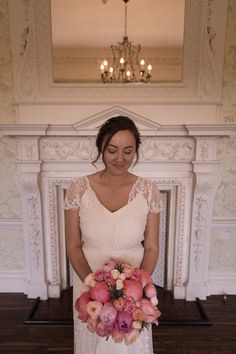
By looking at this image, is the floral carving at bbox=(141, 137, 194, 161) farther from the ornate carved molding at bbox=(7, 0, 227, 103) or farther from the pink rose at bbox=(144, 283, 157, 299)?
the pink rose at bbox=(144, 283, 157, 299)

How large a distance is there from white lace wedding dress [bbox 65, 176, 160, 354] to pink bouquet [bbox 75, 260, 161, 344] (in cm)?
30

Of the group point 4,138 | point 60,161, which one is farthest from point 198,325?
point 4,138

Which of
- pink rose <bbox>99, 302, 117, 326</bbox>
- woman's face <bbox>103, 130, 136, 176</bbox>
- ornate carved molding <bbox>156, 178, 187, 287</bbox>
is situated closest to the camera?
pink rose <bbox>99, 302, 117, 326</bbox>

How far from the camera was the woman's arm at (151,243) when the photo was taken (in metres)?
1.47

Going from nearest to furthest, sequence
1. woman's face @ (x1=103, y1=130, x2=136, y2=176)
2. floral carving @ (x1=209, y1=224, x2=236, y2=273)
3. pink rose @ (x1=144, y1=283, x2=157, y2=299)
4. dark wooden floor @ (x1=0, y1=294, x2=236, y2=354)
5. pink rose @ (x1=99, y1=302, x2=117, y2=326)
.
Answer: pink rose @ (x1=99, y1=302, x2=117, y2=326) < pink rose @ (x1=144, y1=283, x2=157, y2=299) < woman's face @ (x1=103, y1=130, x2=136, y2=176) < dark wooden floor @ (x1=0, y1=294, x2=236, y2=354) < floral carving @ (x1=209, y1=224, x2=236, y2=273)

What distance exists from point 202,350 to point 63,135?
1930mm

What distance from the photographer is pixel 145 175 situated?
2.68m

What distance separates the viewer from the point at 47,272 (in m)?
2.87

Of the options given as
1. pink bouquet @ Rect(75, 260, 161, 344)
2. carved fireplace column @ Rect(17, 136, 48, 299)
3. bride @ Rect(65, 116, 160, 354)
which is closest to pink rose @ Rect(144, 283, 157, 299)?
pink bouquet @ Rect(75, 260, 161, 344)

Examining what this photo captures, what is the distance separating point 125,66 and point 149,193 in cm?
143

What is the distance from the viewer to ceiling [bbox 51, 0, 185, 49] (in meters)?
2.40

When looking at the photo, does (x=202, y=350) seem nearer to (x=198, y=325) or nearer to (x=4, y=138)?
(x=198, y=325)

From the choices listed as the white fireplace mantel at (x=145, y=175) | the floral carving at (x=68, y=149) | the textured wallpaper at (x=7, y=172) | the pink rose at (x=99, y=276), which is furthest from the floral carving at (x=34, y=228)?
the pink rose at (x=99, y=276)

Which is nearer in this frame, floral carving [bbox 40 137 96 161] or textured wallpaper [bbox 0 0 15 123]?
textured wallpaper [bbox 0 0 15 123]
